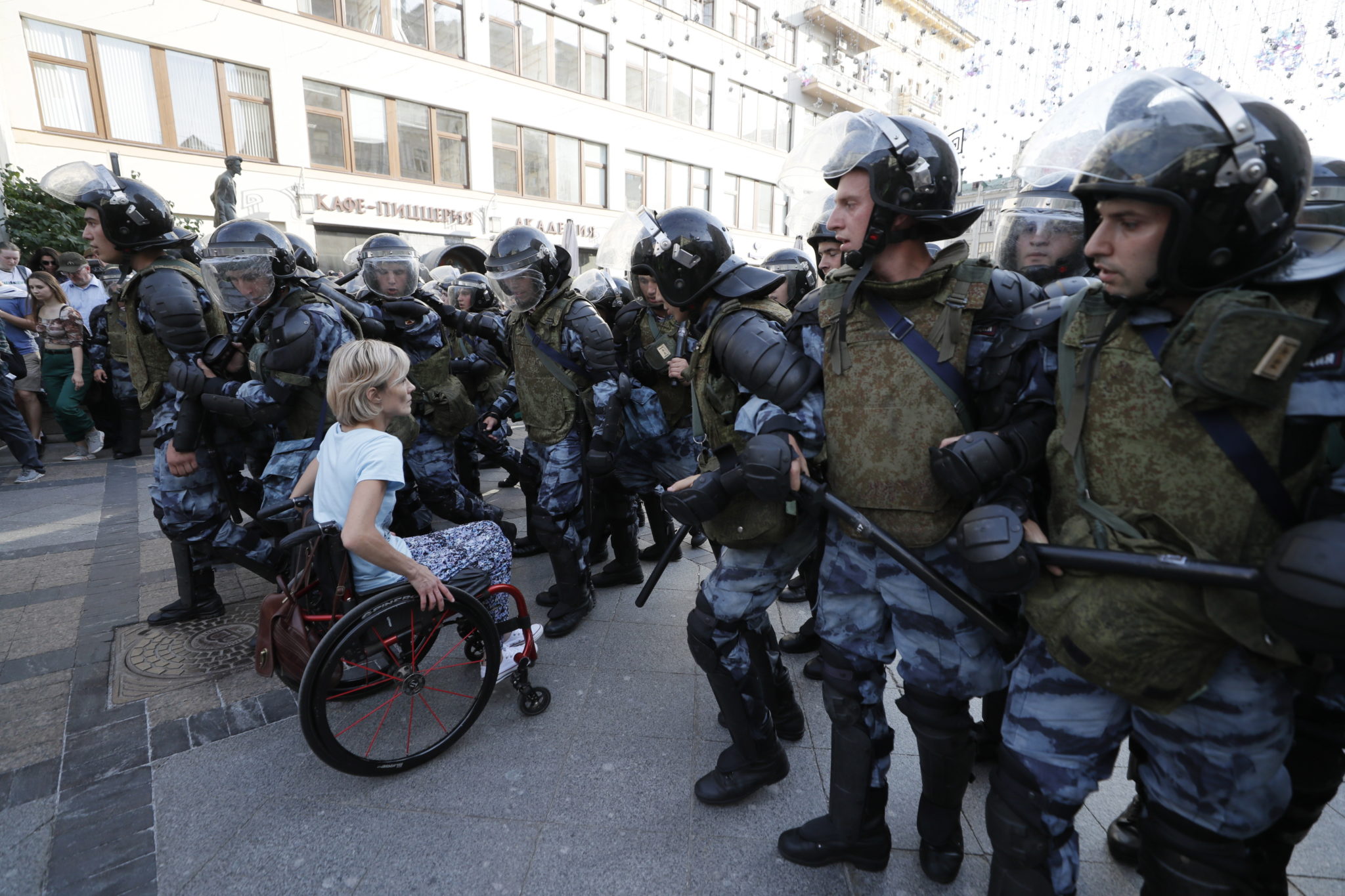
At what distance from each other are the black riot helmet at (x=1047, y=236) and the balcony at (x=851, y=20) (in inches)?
531

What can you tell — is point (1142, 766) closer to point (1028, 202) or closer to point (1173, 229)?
point (1173, 229)

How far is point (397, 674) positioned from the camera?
237 cm

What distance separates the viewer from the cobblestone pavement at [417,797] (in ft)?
6.40

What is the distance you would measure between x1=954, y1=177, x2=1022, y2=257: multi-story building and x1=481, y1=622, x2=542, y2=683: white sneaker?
219 centimetres

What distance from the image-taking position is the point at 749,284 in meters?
2.28

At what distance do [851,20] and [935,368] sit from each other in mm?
19818

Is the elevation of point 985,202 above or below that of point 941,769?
above

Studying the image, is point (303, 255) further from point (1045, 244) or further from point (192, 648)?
point (1045, 244)

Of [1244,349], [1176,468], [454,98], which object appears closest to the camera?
[1244,349]

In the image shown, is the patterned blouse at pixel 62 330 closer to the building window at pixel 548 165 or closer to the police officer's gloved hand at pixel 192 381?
the police officer's gloved hand at pixel 192 381

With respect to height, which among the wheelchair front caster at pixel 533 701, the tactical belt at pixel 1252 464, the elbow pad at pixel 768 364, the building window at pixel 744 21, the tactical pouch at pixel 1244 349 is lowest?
the wheelchair front caster at pixel 533 701

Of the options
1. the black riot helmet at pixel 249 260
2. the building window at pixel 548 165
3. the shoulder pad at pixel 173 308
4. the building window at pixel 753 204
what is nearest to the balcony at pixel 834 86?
the building window at pixel 753 204

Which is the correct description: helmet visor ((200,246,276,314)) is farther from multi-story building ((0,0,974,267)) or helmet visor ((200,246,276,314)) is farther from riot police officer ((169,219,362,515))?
multi-story building ((0,0,974,267))

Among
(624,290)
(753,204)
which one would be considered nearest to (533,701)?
(624,290)
